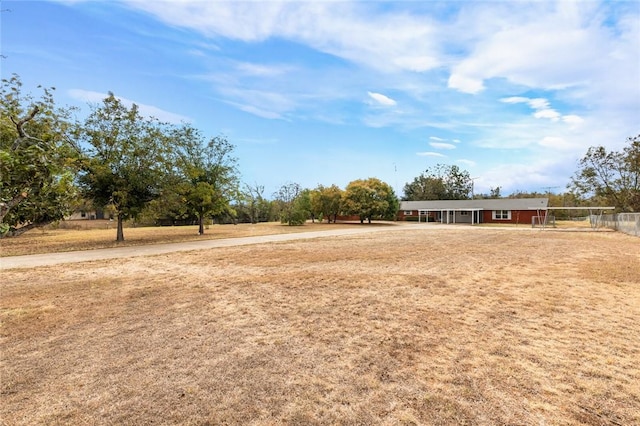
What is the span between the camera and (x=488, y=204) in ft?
146

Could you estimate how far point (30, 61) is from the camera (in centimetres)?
474

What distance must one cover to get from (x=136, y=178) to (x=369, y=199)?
2789cm

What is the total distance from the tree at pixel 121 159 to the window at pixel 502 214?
4096 cm

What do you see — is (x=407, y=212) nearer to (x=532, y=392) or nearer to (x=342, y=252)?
(x=342, y=252)

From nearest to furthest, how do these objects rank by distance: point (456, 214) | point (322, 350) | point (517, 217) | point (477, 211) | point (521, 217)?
1. point (322, 350)
2. point (517, 217)
3. point (521, 217)
4. point (477, 211)
5. point (456, 214)

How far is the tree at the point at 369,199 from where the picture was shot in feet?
129

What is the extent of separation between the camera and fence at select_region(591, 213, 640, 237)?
66.8 feet

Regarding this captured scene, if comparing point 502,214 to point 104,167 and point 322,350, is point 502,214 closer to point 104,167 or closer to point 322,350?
point 104,167

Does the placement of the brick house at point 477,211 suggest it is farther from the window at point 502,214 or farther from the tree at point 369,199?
the tree at point 369,199

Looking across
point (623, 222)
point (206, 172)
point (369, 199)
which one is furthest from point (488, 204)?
point (206, 172)

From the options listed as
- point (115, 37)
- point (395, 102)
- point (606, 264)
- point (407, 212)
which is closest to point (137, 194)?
point (115, 37)

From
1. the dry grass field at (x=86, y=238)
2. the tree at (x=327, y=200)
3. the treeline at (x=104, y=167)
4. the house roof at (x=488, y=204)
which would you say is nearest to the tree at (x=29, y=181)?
the treeline at (x=104, y=167)

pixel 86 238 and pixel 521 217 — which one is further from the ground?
pixel 521 217

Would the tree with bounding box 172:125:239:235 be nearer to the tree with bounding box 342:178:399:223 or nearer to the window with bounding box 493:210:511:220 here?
the tree with bounding box 342:178:399:223
